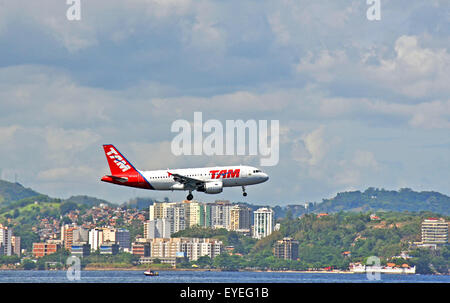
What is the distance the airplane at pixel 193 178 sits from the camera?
153m

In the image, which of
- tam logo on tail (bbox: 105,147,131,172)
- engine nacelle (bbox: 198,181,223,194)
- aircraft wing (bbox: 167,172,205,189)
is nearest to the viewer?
aircraft wing (bbox: 167,172,205,189)

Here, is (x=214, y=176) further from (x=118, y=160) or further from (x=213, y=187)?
(x=118, y=160)

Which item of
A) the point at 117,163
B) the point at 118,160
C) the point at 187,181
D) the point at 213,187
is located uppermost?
the point at 118,160

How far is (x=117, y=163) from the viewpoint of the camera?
160 metres

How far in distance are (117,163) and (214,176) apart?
1877 centimetres

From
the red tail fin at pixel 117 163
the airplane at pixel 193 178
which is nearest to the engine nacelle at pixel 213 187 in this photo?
the airplane at pixel 193 178

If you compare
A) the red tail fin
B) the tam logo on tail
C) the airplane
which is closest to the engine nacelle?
the airplane

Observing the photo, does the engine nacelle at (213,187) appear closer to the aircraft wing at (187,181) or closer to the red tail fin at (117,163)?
the aircraft wing at (187,181)

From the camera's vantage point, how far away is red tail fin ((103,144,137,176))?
15775cm

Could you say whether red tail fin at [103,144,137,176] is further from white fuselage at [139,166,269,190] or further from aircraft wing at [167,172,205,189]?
aircraft wing at [167,172,205,189]

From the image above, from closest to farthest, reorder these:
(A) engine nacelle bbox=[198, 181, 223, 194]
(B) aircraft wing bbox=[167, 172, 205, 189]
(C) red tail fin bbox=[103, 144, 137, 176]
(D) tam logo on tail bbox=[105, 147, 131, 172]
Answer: (B) aircraft wing bbox=[167, 172, 205, 189] → (A) engine nacelle bbox=[198, 181, 223, 194] → (C) red tail fin bbox=[103, 144, 137, 176] → (D) tam logo on tail bbox=[105, 147, 131, 172]

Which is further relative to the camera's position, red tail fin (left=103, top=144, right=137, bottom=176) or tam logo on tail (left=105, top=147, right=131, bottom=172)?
tam logo on tail (left=105, top=147, right=131, bottom=172)

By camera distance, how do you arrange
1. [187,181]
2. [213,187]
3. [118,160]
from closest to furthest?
[213,187] < [187,181] < [118,160]

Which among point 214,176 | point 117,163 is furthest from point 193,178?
point 117,163
